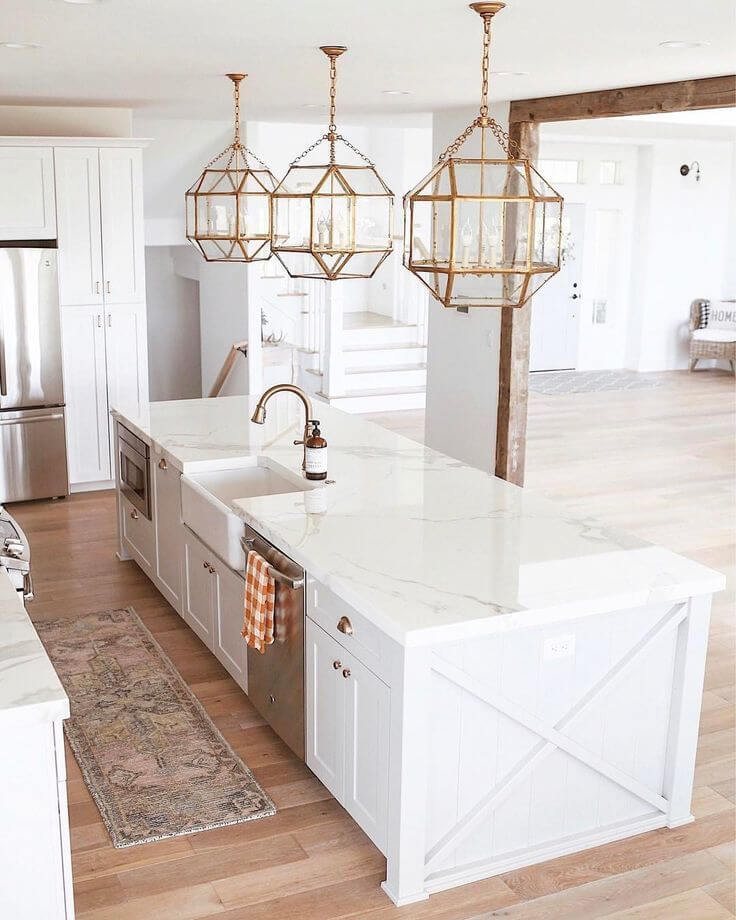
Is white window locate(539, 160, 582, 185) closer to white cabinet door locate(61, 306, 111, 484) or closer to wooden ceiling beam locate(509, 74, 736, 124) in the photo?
wooden ceiling beam locate(509, 74, 736, 124)

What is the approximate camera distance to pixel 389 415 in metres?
10.6

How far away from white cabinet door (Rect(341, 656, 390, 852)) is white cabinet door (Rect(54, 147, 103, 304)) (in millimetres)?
4693

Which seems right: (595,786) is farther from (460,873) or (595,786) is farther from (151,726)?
(151,726)

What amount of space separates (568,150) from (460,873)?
1062cm

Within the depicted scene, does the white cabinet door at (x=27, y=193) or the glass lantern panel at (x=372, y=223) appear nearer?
the glass lantern panel at (x=372, y=223)

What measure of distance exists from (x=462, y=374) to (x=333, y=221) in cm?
364

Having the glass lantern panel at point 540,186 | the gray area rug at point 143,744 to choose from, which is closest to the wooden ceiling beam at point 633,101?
the glass lantern panel at point 540,186

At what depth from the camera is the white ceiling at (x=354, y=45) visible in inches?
131

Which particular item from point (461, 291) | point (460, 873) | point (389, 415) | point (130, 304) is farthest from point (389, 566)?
point (389, 415)

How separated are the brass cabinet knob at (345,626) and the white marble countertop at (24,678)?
95cm

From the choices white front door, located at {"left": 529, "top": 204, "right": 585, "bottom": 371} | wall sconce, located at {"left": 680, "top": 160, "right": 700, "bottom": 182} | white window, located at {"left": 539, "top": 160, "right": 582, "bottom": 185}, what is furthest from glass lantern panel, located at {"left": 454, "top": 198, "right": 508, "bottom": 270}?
wall sconce, located at {"left": 680, "top": 160, "right": 700, "bottom": 182}

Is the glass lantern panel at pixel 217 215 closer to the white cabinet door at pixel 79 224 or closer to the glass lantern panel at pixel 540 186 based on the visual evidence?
the glass lantern panel at pixel 540 186

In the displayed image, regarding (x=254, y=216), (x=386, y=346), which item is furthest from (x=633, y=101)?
(x=386, y=346)

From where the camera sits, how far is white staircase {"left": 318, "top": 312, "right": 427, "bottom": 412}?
423 inches
